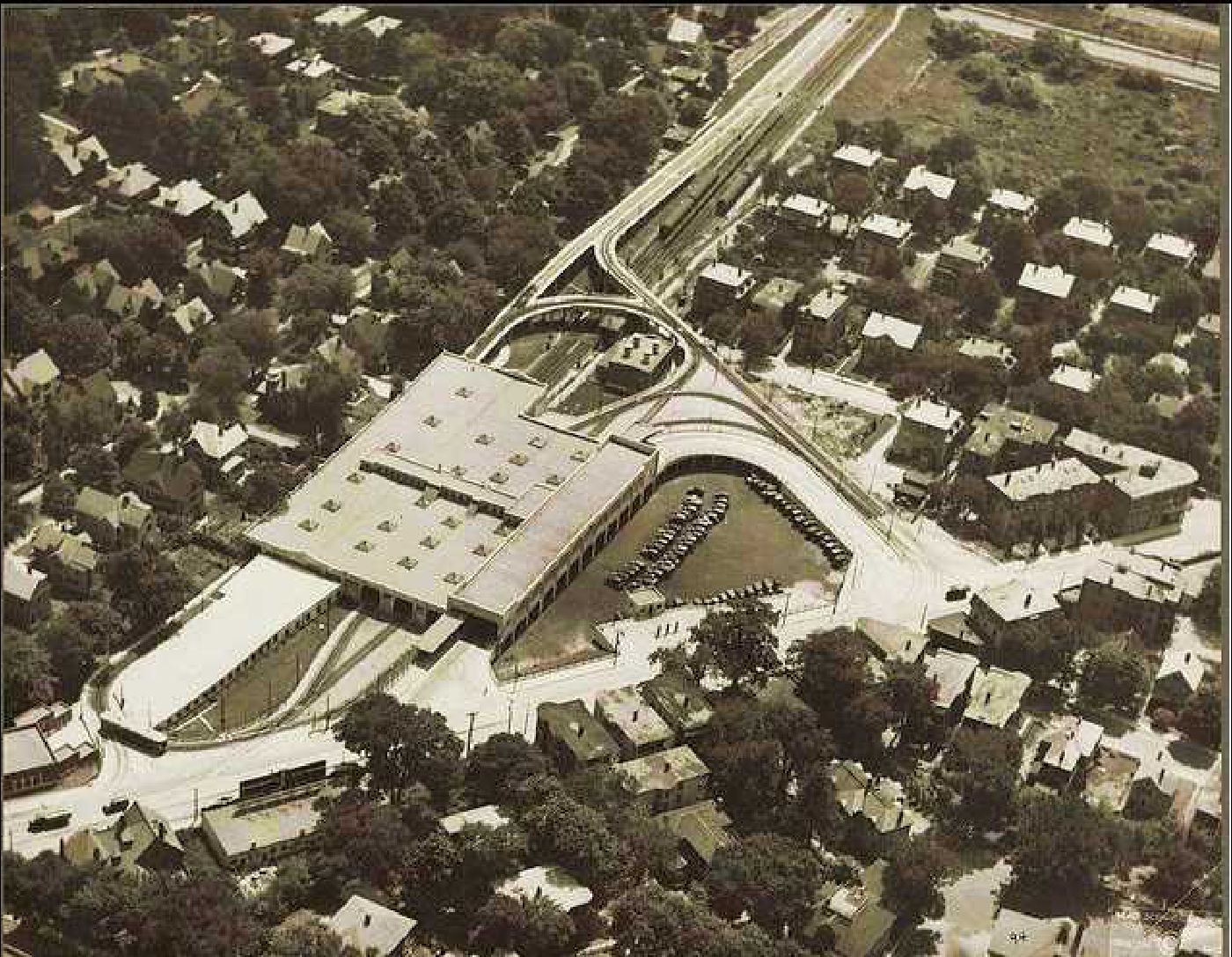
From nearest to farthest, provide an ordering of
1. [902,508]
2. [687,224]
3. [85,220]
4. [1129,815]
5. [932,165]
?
[1129,815]
[902,508]
[85,220]
[687,224]
[932,165]

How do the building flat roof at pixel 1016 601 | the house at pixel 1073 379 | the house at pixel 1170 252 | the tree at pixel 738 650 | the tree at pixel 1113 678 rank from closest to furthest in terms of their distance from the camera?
the tree at pixel 738 650
the tree at pixel 1113 678
the building flat roof at pixel 1016 601
the house at pixel 1073 379
the house at pixel 1170 252

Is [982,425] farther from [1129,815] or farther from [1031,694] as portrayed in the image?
[1129,815]

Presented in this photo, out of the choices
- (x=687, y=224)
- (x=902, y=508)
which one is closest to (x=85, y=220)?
(x=687, y=224)

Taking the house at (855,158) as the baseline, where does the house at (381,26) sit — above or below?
above

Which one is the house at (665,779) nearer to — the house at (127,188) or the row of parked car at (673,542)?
the row of parked car at (673,542)

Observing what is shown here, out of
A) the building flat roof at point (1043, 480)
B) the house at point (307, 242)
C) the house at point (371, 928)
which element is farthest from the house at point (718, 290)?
the house at point (371, 928)

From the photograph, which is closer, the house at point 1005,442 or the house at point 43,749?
the house at point 43,749
